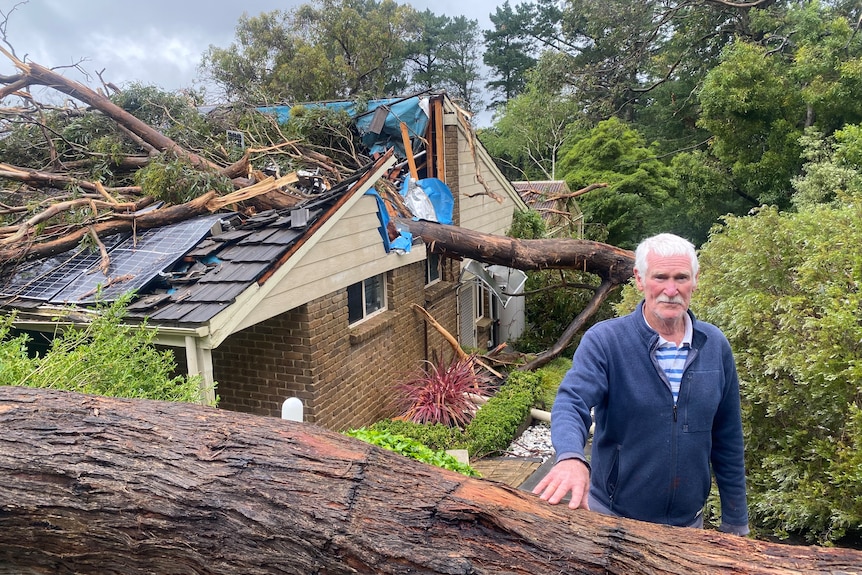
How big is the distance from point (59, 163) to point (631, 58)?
1983cm

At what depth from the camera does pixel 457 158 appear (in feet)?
37.0

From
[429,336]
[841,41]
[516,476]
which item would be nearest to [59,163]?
[429,336]

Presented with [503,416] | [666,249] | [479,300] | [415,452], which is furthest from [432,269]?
[666,249]

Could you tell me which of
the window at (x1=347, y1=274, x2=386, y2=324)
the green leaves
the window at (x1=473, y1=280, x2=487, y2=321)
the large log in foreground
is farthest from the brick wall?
the window at (x1=473, y1=280, x2=487, y2=321)

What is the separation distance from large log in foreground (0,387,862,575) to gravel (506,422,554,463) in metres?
5.96

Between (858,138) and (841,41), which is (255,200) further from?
(841,41)

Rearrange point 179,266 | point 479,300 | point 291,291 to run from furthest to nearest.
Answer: point 479,300 < point 291,291 < point 179,266

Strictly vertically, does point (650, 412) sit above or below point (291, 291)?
below

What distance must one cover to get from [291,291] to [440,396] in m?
3.17

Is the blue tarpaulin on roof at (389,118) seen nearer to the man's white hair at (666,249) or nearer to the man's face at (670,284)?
the man's white hair at (666,249)

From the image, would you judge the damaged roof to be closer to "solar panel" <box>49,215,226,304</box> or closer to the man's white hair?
"solar panel" <box>49,215,226,304</box>

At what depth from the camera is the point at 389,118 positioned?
1130 cm

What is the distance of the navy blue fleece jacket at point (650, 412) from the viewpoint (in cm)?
231

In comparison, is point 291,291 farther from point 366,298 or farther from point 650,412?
point 650,412
